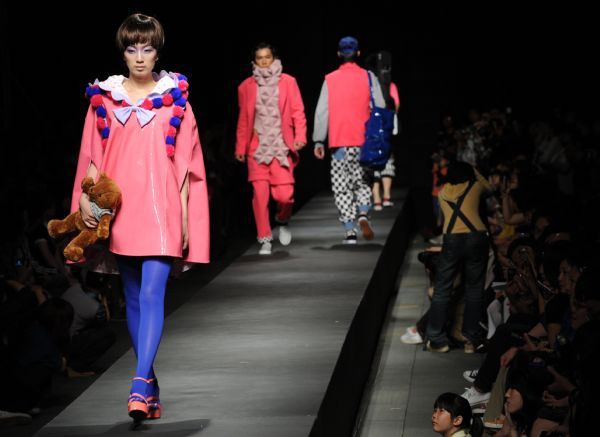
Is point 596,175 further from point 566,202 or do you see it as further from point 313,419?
point 313,419

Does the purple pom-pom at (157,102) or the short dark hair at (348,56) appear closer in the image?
the purple pom-pom at (157,102)

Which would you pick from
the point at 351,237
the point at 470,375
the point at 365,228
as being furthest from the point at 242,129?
the point at 470,375

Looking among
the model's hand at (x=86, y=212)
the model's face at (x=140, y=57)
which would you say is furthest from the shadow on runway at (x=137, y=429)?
the model's face at (x=140, y=57)

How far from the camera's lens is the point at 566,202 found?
704 centimetres

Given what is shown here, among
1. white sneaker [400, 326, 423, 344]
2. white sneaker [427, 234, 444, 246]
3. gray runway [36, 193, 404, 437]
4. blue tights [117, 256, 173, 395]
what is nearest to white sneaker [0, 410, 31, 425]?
gray runway [36, 193, 404, 437]

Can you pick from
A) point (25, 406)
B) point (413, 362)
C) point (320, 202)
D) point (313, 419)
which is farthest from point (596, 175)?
point (313, 419)

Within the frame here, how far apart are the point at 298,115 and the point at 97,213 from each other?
12.7 feet

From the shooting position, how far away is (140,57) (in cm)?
393

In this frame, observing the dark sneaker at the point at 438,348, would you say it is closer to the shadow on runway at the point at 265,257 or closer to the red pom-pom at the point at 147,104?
the shadow on runway at the point at 265,257

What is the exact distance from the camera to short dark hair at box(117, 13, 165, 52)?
3914mm

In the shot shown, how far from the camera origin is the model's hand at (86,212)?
3895mm

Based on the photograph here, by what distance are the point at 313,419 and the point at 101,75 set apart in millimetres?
7583

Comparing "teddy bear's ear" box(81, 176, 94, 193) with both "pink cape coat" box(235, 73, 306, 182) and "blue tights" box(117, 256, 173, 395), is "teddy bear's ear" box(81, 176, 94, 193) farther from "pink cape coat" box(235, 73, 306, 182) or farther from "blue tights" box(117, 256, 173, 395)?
"pink cape coat" box(235, 73, 306, 182)

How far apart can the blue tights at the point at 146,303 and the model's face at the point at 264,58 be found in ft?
12.1
